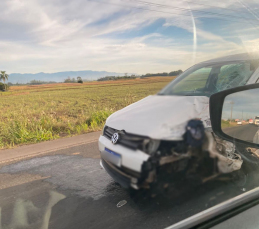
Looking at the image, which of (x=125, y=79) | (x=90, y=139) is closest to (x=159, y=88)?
(x=125, y=79)

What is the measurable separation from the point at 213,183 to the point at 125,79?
1004mm

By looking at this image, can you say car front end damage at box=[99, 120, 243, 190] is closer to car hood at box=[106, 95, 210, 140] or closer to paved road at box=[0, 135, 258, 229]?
car hood at box=[106, 95, 210, 140]

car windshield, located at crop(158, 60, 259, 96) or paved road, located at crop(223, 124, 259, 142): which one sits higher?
car windshield, located at crop(158, 60, 259, 96)

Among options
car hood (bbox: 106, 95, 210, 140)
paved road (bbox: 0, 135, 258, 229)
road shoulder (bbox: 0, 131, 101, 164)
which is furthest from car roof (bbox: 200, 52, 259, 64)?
road shoulder (bbox: 0, 131, 101, 164)

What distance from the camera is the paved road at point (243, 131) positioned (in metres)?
1.49

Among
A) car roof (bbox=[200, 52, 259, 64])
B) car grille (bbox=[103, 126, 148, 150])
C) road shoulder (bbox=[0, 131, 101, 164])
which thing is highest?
car roof (bbox=[200, 52, 259, 64])

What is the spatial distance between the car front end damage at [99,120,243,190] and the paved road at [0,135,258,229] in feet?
0.56

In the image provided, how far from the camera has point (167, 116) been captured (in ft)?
3.56

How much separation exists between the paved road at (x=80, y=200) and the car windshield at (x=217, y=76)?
587 millimetres

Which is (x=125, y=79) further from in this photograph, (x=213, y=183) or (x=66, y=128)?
(x=66, y=128)

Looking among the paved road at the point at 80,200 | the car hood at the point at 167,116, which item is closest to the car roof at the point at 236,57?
the car hood at the point at 167,116

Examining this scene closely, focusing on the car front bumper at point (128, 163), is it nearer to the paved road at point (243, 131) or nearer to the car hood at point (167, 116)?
the car hood at point (167, 116)

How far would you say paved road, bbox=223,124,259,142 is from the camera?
1490mm

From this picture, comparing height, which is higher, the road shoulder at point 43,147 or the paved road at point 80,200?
the paved road at point 80,200
